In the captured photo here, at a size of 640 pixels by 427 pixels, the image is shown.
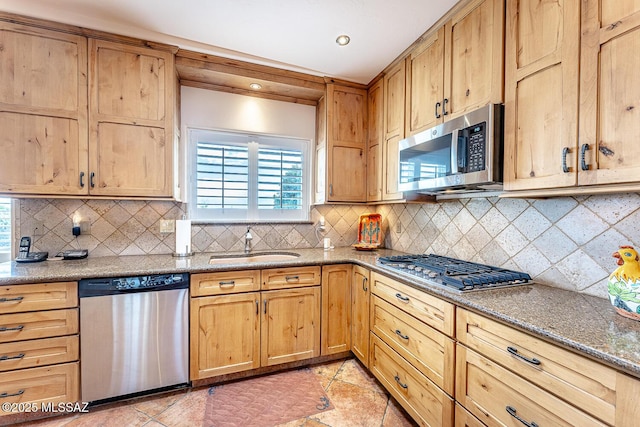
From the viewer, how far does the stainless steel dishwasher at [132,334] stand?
5.71 ft

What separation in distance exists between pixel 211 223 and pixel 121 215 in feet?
→ 2.28

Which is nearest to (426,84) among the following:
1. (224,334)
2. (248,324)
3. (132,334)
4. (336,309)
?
(336,309)

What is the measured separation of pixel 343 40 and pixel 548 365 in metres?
2.19

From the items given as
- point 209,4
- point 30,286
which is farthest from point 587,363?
point 30,286

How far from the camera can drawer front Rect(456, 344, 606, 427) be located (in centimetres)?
95

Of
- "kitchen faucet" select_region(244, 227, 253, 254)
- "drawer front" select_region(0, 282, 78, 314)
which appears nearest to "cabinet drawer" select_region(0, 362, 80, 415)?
"drawer front" select_region(0, 282, 78, 314)

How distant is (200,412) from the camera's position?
1792 millimetres

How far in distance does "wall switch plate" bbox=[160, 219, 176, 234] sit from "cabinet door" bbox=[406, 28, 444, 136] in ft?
6.91

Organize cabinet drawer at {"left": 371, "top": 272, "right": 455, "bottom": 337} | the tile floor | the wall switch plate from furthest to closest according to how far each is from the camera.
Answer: the wall switch plate → the tile floor → cabinet drawer at {"left": 371, "top": 272, "right": 455, "bottom": 337}

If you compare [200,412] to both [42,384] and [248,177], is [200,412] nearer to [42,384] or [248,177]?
[42,384]

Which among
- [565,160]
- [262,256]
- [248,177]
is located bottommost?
[262,256]

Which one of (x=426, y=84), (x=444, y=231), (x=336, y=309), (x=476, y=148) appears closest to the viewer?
(x=476, y=148)

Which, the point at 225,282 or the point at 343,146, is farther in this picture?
the point at 343,146

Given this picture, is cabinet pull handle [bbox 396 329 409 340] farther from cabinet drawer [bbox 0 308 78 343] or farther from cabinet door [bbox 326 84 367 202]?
cabinet drawer [bbox 0 308 78 343]
